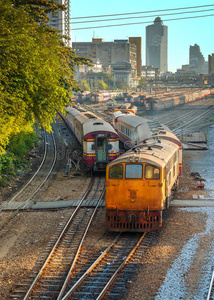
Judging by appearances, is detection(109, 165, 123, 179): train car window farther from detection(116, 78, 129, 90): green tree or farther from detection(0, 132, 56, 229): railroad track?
detection(116, 78, 129, 90): green tree

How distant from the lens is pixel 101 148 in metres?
25.8

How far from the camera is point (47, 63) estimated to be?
743 inches

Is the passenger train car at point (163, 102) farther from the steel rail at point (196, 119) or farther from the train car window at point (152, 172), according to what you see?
the train car window at point (152, 172)

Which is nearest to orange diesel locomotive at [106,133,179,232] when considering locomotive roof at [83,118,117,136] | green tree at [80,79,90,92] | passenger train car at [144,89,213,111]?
locomotive roof at [83,118,117,136]

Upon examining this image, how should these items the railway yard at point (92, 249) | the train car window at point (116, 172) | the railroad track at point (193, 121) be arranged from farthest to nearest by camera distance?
the railroad track at point (193, 121) < the train car window at point (116, 172) < the railway yard at point (92, 249)

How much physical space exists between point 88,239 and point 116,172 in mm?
2446

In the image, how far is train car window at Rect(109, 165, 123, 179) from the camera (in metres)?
14.4

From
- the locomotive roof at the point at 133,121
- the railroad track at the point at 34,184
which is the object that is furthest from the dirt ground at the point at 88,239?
the locomotive roof at the point at 133,121

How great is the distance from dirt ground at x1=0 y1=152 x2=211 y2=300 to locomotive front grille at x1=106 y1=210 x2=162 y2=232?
1.63 feet

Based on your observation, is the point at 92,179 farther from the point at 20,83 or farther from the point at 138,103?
the point at 138,103

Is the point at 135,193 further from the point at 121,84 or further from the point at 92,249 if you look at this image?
the point at 121,84

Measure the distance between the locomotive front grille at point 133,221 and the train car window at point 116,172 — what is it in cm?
120

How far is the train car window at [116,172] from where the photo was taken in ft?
47.2

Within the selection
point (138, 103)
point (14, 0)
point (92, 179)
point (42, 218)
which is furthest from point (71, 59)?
point (138, 103)
